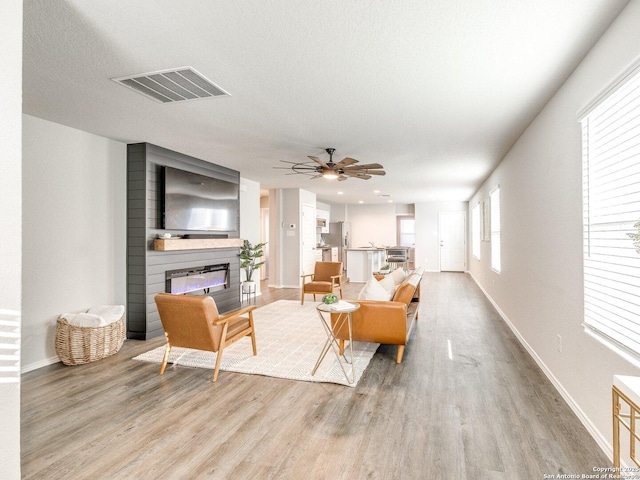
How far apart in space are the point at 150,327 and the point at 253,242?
3205 mm

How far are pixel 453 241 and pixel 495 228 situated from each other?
5.68 m

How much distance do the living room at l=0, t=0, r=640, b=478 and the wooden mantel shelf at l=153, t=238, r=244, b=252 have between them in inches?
20.2

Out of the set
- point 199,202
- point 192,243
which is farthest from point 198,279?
point 199,202

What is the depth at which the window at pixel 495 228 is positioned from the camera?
6.21 metres

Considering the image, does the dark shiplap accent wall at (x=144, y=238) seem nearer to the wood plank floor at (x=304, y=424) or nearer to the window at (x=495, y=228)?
the wood plank floor at (x=304, y=424)

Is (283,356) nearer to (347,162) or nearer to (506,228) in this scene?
A: (347,162)

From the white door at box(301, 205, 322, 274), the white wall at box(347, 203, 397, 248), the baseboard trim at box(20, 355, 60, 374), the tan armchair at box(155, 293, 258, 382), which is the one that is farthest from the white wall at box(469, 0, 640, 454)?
the white wall at box(347, 203, 397, 248)

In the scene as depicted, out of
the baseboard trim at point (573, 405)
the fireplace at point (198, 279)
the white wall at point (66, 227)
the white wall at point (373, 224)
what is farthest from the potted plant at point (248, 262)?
the white wall at point (373, 224)

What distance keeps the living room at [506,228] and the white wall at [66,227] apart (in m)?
0.01

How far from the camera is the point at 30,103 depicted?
10.4 ft

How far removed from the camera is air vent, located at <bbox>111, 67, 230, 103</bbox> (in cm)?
260

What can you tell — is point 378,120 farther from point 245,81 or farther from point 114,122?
point 114,122

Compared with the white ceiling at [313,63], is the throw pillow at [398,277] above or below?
below

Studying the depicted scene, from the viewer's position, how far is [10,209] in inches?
58.2
